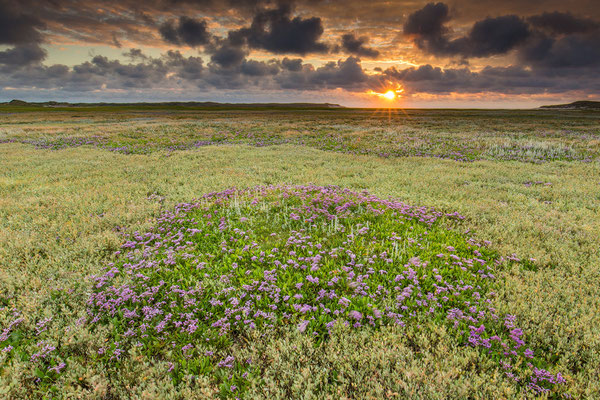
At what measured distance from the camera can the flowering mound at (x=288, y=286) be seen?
4848 mm

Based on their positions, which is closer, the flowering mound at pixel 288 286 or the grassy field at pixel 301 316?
the grassy field at pixel 301 316

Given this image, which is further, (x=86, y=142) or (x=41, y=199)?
(x=86, y=142)

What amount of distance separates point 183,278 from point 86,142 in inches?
1378

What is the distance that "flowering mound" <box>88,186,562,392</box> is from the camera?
485 centimetres

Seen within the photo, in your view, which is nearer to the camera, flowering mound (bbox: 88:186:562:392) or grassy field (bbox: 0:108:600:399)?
grassy field (bbox: 0:108:600:399)

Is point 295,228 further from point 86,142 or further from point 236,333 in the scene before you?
point 86,142

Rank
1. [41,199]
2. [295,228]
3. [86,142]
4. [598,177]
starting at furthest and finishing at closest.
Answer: [86,142], [598,177], [41,199], [295,228]

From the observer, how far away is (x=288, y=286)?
6297mm

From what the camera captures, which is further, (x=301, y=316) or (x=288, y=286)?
(x=288, y=286)

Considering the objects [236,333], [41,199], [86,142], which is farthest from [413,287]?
[86,142]

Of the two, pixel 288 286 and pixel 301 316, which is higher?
pixel 288 286

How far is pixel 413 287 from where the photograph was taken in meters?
6.10

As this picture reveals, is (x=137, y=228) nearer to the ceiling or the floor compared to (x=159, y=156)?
nearer to the floor

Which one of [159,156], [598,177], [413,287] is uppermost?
[159,156]
